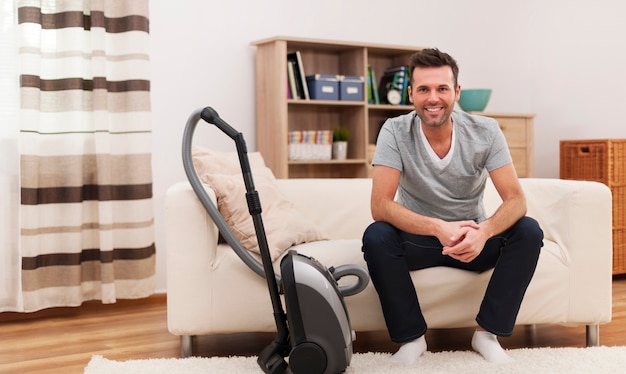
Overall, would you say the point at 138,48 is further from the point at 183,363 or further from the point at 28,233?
the point at 183,363

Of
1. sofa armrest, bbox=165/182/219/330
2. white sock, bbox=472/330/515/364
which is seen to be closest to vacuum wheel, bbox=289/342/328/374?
sofa armrest, bbox=165/182/219/330

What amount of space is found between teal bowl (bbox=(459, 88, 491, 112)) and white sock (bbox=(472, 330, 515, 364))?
2381mm

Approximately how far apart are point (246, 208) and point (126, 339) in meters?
0.80

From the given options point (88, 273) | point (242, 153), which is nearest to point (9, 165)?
point (88, 273)

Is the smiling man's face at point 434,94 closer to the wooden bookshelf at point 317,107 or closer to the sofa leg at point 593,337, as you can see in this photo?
the sofa leg at point 593,337

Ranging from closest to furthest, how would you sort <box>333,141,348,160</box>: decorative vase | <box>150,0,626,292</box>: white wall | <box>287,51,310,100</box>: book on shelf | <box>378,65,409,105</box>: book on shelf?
<box>150,0,626,292</box>: white wall, <box>287,51,310,100</box>: book on shelf, <box>333,141,348,160</box>: decorative vase, <box>378,65,409,105</box>: book on shelf

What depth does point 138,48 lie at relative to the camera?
149 inches

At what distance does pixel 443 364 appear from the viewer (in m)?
2.57

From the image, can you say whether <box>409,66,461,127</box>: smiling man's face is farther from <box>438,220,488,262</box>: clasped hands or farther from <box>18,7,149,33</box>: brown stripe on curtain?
<box>18,7,149,33</box>: brown stripe on curtain

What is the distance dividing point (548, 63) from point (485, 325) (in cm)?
305

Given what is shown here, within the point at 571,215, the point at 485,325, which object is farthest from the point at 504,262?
the point at 571,215

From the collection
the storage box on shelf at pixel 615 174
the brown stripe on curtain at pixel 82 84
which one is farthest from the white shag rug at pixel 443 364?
the storage box on shelf at pixel 615 174

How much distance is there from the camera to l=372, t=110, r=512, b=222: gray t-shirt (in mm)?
2695

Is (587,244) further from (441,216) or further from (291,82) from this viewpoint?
(291,82)
